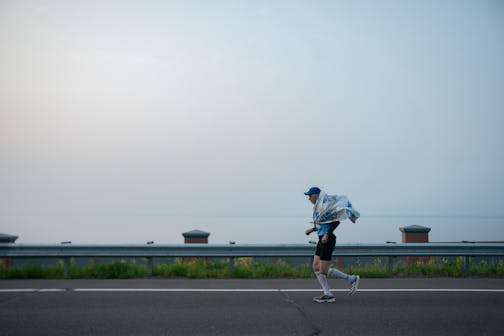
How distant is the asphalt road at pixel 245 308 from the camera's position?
5605mm

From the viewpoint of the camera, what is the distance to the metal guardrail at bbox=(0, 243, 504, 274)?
9.77 metres

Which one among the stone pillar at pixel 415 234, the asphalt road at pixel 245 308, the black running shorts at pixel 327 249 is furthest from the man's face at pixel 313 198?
the stone pillar at pixel 415 234

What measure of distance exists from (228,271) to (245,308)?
3.59 m

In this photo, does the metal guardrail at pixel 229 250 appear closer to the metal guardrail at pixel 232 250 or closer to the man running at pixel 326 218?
the metal guardrail at pixel 232 250

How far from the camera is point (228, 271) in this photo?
10.3 m

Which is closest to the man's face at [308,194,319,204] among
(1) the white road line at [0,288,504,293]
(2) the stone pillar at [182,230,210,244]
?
(1) the white road line at [0,288,504,293]

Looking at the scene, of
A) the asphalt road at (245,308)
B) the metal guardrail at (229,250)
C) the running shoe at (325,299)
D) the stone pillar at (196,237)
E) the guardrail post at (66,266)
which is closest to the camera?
the asphalt road at (245,308)

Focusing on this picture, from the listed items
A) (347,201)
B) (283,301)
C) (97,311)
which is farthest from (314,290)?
A: (97,311)

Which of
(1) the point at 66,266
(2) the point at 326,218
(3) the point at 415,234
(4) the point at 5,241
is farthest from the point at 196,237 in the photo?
(3) the point at 415,234

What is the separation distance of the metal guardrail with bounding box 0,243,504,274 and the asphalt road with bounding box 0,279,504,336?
29.2 inches

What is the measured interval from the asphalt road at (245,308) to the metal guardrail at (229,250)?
2.43ft

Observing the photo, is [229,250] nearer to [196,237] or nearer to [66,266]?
[196,237]

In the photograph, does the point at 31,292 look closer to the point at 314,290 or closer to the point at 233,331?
the point at 233,331

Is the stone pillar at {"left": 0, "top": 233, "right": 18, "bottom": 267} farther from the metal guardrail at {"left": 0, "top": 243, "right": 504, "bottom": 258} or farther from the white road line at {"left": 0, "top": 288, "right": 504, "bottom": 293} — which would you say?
the white road line at {"left": 0, "top": 288, "right": 504, "bottom": 293}
